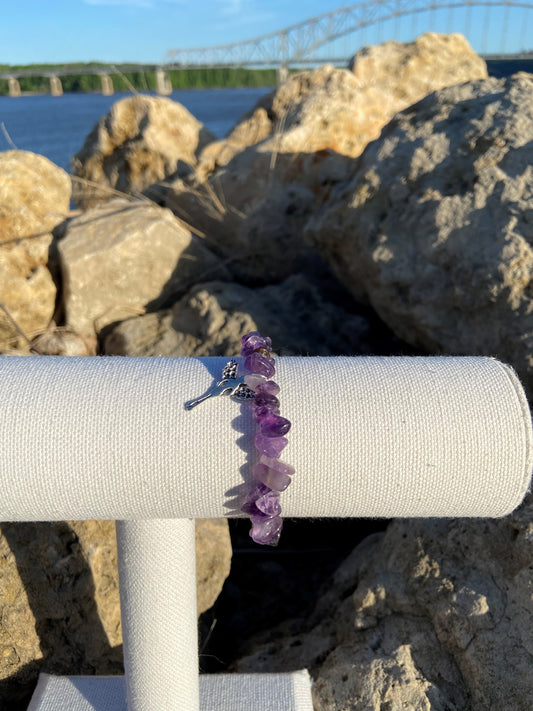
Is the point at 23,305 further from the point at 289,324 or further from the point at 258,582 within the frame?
the point at 258,582

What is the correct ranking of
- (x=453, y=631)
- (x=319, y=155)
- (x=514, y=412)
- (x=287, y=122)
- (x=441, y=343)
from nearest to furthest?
(x=514, y=412)
(x=453, y=631)
(x=441, y=343)
(x=319, y=155)
(x=287, y=122)

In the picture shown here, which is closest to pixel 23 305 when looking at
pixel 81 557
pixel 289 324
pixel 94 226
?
pixel 94 226

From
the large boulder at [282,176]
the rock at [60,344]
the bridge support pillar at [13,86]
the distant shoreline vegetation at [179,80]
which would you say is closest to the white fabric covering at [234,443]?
the rock at [60,344]

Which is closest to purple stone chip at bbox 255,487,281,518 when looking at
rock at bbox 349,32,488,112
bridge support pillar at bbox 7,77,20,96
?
rock at bbox 349,32,488,112

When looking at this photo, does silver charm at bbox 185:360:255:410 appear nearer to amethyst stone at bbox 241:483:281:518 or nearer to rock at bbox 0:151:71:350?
amethyst stone at bbox 241:483:281:518

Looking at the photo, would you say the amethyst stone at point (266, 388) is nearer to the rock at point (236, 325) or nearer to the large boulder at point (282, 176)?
the rock at point (236, 325)

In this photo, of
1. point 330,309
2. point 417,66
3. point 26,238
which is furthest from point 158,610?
point 417,66
